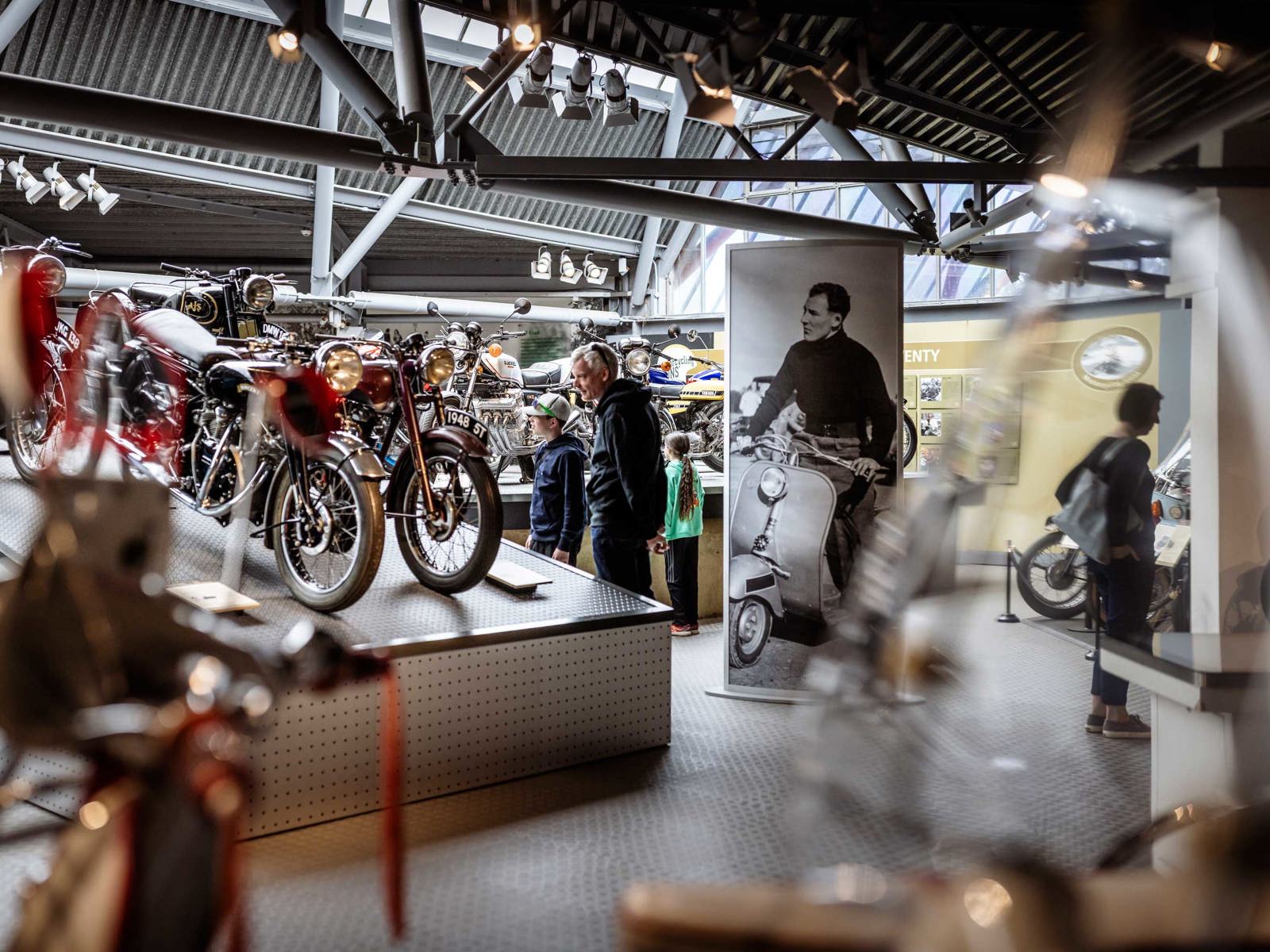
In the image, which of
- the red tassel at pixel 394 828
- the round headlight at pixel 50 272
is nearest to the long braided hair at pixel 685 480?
the round headlight at pixel 50 272

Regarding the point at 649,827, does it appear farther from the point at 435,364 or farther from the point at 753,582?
the point at 435,364

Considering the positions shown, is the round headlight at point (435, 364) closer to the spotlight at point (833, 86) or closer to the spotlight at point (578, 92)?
the spotlight at point (833, 86)

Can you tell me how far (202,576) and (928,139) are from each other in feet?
13.9

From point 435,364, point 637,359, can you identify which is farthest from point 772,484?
point 637,359

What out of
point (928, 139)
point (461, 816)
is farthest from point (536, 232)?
point (461, 816)

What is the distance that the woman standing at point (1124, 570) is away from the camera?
3373 mm

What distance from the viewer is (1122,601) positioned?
4105 mm

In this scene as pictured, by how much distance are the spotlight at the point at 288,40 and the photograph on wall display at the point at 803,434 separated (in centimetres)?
219

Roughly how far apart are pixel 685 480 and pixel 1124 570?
300 centimetres

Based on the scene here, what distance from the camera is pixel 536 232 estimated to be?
15609 mm

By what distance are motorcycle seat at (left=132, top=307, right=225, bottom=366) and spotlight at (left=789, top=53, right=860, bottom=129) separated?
2.62 metres

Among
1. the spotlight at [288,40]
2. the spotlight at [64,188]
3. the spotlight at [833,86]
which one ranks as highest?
the spotlight at [64,188]

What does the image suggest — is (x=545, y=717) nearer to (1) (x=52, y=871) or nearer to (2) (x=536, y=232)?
(1) (x=52, y=871)

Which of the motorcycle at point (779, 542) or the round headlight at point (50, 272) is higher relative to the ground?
the round headlight at point (50, 272)
